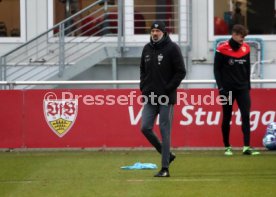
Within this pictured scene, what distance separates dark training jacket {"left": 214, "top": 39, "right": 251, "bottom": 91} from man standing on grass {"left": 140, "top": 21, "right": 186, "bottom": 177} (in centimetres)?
283

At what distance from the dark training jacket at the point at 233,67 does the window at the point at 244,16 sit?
5.70 m

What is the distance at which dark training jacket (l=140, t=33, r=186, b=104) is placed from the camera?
11203 mm

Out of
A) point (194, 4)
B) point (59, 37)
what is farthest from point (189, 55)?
point (59, 37)

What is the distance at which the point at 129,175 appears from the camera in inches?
457

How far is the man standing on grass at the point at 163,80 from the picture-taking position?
36.7ft

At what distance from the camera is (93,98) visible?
1552 cm

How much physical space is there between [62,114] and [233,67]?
3215 mm

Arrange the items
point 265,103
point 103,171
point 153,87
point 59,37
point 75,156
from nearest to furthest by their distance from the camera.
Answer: point 153,87
point 103,171
point 75,156
point 265,103
point 59,37

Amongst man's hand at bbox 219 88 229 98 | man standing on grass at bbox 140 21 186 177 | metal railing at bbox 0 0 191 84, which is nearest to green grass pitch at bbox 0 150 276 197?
man standing on grass at bbox 140 21 186 177

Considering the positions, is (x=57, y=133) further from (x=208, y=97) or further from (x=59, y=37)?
(x=59, y=37)

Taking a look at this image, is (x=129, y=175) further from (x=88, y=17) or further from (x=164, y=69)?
(x=88, y=17)

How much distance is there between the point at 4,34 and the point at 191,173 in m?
9.33

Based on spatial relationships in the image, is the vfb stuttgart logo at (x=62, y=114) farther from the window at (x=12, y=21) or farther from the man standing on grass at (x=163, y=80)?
the window at (x=12, y=21)

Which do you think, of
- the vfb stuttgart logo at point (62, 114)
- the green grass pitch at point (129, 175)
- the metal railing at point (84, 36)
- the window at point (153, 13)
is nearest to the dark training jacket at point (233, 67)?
the green grass pitch at point (129, 175)
